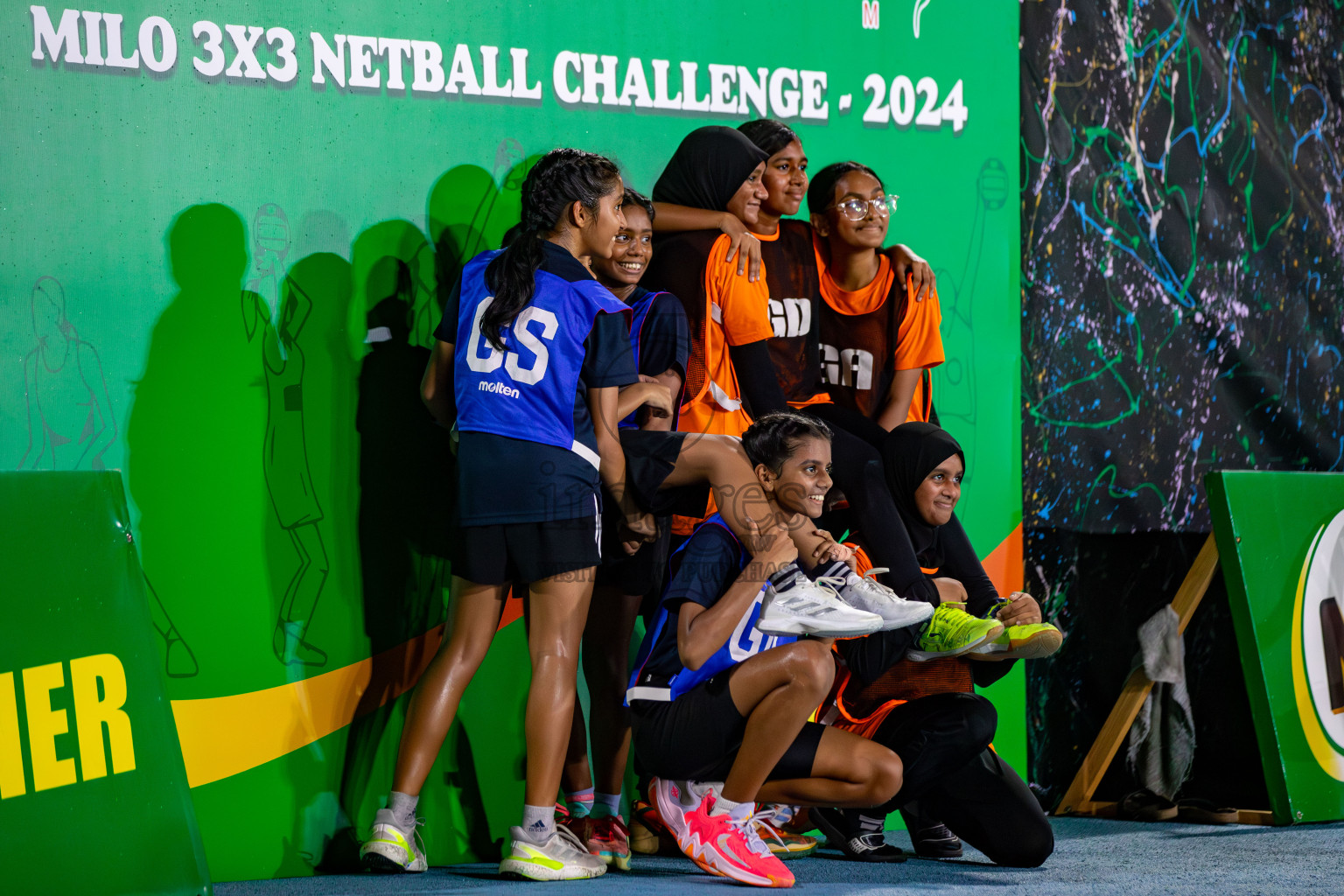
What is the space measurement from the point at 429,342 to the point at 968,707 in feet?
5.54

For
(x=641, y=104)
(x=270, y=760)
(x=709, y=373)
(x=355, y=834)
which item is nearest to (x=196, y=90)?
(x=641, y=104)

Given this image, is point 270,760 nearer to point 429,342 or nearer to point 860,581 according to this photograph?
point 429,342

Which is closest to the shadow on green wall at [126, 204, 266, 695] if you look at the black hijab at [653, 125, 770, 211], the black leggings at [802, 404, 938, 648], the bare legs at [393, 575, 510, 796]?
the bare legs at [393, 575, 510, 796]

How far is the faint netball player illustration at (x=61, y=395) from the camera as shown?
10.5ft

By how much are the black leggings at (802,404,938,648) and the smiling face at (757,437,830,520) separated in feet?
0.90

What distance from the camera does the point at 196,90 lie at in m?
3.37

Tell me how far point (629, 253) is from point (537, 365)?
0.46 metres

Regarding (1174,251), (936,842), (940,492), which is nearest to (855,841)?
(936,842)

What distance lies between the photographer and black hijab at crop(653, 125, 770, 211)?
352 cm

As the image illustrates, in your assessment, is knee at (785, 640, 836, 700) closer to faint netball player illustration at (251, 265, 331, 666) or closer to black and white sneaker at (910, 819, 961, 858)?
black and white sneaker at (910, 819, 961, 858)

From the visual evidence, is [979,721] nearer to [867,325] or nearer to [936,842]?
[936,842]

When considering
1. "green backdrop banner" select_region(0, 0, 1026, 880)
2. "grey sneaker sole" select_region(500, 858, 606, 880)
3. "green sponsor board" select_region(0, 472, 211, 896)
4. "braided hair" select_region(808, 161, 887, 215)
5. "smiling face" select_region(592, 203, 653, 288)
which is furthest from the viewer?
"braided hair" select_region(808, 161, 887, 215)

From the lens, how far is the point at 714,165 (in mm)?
3533

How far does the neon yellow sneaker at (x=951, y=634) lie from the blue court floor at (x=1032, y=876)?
1.72 ft
